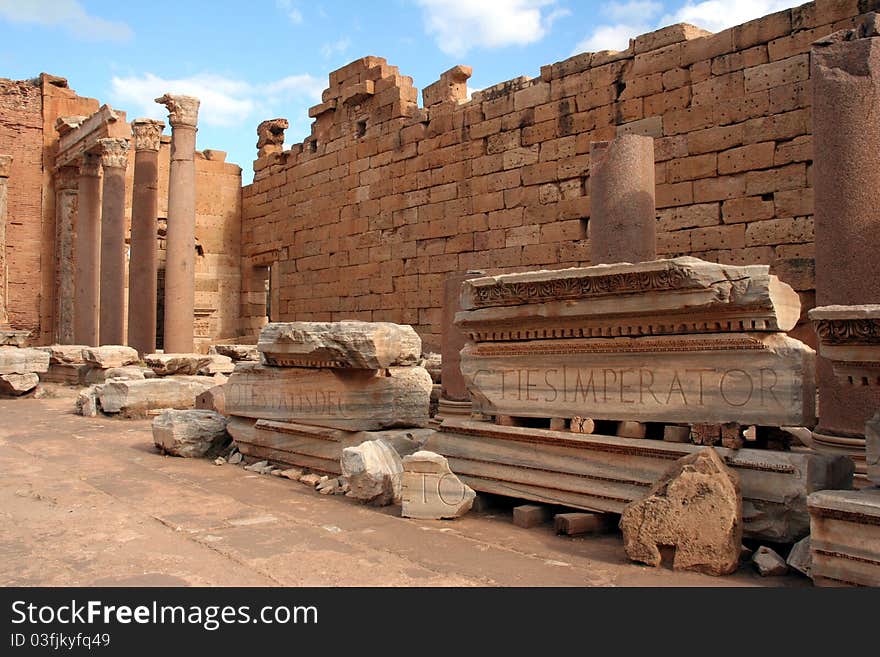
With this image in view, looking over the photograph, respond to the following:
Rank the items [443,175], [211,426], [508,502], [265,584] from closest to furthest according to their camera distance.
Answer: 1. [265,584]
2. [508,502]
3. [211,426]
4. [443,175]

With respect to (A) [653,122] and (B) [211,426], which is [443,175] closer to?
(A) [653,122]

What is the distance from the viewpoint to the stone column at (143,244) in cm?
1488

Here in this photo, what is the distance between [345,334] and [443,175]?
343 inches

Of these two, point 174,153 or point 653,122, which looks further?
point 174,153

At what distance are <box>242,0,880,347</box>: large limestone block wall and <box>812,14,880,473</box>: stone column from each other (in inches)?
125

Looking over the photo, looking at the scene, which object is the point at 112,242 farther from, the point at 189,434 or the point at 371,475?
the point at 371,475

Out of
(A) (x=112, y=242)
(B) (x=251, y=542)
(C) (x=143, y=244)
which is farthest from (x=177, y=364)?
(B) (x=251, y=542)

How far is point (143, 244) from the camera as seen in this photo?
49.5ft

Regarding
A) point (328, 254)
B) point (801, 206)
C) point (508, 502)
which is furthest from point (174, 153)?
point (508, 502)

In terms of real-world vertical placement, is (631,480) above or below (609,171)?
below

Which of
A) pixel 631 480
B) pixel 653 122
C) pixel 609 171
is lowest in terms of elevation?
pixel 631 480

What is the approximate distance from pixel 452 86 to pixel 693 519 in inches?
454

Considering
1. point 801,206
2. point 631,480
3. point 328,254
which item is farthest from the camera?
point 328,254

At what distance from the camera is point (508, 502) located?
4.84 meters
